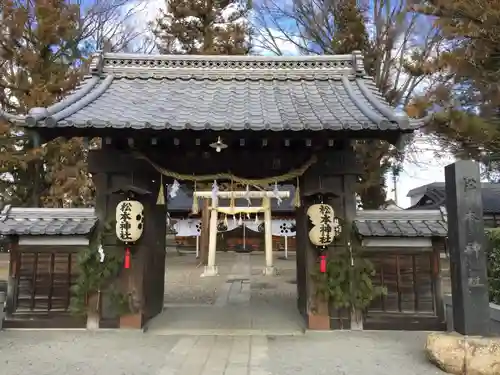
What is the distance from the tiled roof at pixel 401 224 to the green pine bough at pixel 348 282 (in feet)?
1.47

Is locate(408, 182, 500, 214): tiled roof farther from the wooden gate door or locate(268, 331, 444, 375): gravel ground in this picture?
the wooden gate door

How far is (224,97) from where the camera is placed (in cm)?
799

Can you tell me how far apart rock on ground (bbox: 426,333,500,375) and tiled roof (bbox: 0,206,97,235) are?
5.73 meters

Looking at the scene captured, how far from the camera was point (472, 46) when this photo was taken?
7.50 meters

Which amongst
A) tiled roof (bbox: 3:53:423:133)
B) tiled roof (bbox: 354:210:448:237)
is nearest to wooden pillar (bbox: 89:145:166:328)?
tiled roof (bbox: 3:53:423:133)

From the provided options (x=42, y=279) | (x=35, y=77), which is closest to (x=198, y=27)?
(x=35, y=77)

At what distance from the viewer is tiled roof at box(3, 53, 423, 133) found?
20.2ft

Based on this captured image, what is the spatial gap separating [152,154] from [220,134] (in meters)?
1.67

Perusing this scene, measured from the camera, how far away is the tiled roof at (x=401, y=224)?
685cm

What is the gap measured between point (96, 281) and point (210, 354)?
8.38ft

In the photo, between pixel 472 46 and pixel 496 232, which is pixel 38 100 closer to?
pixel 472 46

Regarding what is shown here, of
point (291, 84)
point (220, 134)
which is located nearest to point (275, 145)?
point (220, 134)

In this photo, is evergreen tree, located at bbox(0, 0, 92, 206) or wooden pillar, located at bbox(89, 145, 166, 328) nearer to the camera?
wooden pillar, located at bbox(89, 145, 166, 328)

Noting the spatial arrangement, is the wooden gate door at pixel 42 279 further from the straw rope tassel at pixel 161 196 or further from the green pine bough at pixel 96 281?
the straw rope tassel at pixel 161 196
